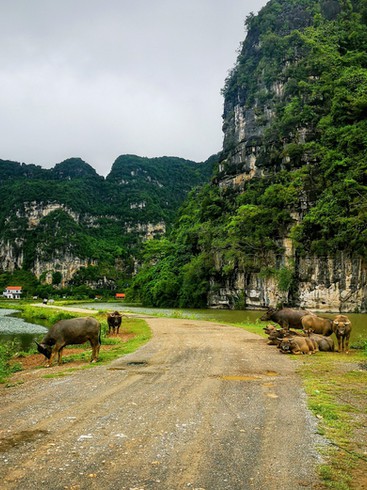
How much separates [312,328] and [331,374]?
6.60 metres

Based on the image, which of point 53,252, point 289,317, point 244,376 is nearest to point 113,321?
point 289,317

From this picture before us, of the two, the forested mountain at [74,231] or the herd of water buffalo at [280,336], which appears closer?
the herd of water buffalo at [280,336]

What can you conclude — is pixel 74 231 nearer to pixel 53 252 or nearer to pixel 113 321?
pixel 53 252

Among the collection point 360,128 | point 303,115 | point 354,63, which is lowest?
point 360,128

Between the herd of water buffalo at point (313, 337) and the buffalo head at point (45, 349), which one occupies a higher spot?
the herd of water buffalo at point (313, 337)

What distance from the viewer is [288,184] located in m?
55.7

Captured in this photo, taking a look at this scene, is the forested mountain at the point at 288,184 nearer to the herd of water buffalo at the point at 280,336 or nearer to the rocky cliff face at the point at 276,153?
Answer: the rocky cliff face at the point at 276,153

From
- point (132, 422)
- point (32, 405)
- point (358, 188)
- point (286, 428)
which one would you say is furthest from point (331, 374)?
point (358, 188)

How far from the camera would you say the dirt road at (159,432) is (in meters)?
4.33

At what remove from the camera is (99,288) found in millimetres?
142125

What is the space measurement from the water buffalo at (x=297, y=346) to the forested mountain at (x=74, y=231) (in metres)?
120

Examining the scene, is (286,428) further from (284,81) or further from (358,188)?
(284,81)

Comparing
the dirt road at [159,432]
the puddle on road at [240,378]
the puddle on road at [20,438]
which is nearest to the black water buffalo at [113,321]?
the dirt road at [159,432]

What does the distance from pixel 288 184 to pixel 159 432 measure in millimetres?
53072
